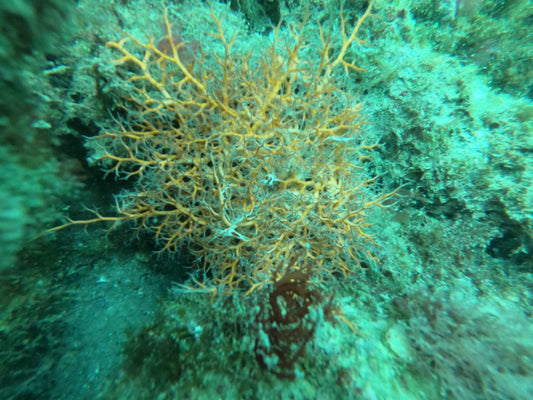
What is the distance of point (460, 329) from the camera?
1.68 m

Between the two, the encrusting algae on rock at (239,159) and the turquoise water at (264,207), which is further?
the encrusting algae on rock at (239,159)

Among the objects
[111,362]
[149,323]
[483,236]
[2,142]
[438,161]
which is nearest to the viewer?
[2,142]

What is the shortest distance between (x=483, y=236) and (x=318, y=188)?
6.51ft

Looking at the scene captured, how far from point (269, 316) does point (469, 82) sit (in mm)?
3632

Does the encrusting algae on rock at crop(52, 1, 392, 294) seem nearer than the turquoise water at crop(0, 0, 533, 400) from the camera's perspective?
No

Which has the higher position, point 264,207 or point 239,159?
point 239,159

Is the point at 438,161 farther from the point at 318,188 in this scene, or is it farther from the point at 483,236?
the point at 318,188

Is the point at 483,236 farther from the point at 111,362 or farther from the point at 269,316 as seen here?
the point at 111,362

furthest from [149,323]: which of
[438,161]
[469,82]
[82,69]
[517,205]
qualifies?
[469,82]

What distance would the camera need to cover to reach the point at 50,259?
201 centimetres

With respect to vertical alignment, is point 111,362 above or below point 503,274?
below

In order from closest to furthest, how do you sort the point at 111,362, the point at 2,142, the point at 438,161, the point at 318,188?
the point at 2,142 < the point at 111,362 < the point at 318,188 < the point at 438,161

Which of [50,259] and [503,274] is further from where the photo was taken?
[503,274]

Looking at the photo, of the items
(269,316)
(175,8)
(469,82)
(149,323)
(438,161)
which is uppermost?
(469,82)
